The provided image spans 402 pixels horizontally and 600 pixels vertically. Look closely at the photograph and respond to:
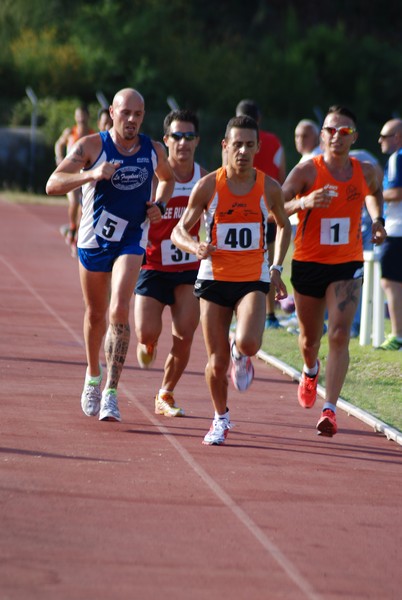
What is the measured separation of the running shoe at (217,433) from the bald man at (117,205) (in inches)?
33.9

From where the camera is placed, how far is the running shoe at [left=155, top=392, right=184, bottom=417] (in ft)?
31.3

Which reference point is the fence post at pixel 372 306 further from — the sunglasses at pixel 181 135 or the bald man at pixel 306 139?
the sunglasses at pixel 181 135

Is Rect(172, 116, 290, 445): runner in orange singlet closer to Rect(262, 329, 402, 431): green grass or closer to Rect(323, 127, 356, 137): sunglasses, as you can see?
Rect(323, 127, 356, 137): sunglasses

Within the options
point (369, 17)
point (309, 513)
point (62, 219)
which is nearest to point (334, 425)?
point (309, 513)

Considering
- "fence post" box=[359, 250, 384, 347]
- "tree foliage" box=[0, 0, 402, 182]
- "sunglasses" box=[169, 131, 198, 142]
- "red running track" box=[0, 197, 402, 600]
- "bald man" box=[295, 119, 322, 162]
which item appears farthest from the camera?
"tree foliage" box=[0, 0, 402, 182]

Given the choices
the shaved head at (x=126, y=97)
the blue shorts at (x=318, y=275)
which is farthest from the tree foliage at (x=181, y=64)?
the shaved head at (x=126, y=97)

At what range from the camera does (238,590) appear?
5.58 m

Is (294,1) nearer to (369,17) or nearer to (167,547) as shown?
(369,17)


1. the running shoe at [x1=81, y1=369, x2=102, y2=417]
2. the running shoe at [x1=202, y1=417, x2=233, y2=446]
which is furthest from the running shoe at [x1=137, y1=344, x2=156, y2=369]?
the running shoe at [x1=202, y1=417, x2=233, y2=446]

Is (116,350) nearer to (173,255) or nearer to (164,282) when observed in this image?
(164,282)

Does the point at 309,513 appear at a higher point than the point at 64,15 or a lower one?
lower

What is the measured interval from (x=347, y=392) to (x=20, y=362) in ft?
9.53

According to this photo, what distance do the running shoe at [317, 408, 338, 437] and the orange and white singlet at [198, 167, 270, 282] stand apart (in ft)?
3.50

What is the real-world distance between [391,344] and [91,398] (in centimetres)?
443
